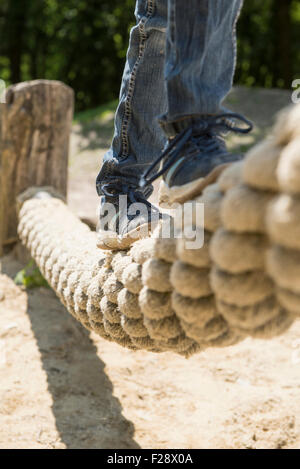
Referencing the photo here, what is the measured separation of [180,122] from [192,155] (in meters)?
0.10

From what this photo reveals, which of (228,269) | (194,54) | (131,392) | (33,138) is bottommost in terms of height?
(131,392)

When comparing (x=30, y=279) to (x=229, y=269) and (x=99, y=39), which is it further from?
(x=99, y=39)

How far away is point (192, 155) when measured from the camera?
1.10m

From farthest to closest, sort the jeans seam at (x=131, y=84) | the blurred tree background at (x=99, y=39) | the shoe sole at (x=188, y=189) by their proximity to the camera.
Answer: the blurred tree background at (x=99, y=39) < the jeans seam at (x=131, y=84) < the shoe sole at (x=188, y=189)

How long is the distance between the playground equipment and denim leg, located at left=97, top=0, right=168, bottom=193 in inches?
12.3

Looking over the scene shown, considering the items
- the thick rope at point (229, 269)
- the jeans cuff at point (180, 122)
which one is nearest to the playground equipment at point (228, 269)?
the thick rope at point (229, 269)

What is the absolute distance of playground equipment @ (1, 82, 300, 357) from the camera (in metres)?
0.69

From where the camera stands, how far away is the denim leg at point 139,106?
144 centimetres

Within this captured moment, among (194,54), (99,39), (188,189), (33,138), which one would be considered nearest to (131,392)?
(188,189)

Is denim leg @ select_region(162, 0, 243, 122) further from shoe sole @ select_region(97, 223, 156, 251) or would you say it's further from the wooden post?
the wooden post

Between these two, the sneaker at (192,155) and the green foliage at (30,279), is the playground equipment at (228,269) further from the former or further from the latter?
the green foliage at (30,279)

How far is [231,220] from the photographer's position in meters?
0.75

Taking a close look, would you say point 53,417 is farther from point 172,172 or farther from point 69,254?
point 172,172

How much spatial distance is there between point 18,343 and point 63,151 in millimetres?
1165
